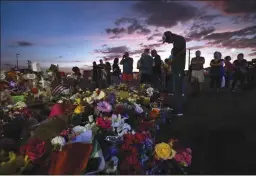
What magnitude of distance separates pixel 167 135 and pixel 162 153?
1171 millimetres

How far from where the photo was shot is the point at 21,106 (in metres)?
1.99

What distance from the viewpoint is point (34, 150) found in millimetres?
1105

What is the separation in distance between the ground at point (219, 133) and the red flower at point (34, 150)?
38.1 inches

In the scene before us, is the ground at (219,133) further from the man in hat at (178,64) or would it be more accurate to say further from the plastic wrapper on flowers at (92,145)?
the plastic wrapper on flowers at (92,145)

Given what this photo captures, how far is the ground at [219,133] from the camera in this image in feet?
6.39

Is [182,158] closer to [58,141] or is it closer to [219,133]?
[58,141]

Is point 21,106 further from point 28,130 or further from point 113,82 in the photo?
point 113,82

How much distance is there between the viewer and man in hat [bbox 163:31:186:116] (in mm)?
3080

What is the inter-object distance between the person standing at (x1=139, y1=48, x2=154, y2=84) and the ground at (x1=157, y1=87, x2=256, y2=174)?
0.69 m

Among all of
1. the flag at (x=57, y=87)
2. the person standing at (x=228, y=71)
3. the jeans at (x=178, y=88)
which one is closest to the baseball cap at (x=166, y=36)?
the jeans at (x=178, y=88)

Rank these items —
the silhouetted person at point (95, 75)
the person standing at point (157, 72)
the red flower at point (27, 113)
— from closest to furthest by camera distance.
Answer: the red flower at point (27, 113) < the silhouetted person at point (95, 75) < the person standing at point (157, 72)

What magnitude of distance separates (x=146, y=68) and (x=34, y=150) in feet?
10.7

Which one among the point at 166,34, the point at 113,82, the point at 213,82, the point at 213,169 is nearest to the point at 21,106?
the point at 213,169

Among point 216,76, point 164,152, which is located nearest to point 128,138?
point 164,152
